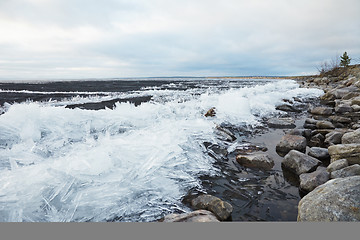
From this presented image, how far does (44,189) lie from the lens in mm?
1966

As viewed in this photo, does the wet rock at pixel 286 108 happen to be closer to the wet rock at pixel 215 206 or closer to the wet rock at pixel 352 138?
the wet rock at pixel 352 138

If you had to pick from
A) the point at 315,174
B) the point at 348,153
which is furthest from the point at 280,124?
the point at 315,174

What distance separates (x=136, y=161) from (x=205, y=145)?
1.53 m

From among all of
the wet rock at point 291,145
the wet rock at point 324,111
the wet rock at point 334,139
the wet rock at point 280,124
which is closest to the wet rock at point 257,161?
the wet rock at point 291,145

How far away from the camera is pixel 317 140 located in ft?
13.4

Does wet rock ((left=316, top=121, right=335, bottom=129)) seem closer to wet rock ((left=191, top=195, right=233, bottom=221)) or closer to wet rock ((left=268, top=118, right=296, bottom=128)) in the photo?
wet rock ((left=268, top=118, right=296, bottom=128))

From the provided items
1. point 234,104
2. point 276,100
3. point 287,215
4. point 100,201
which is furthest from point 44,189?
point 276,100

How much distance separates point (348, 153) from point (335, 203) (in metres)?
1.53

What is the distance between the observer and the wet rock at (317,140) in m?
3.92

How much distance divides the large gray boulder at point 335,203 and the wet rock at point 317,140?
8.29 feet

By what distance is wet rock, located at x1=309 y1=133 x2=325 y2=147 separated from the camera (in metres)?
3.92

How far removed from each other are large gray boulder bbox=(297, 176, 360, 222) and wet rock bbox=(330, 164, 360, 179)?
61 centimetres

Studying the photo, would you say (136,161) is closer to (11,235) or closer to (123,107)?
(11,235)

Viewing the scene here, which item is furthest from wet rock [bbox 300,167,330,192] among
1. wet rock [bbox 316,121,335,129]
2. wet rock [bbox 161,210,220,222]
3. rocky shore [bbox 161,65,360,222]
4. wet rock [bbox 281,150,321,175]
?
wet rock [bbox 316,121,335,129]
